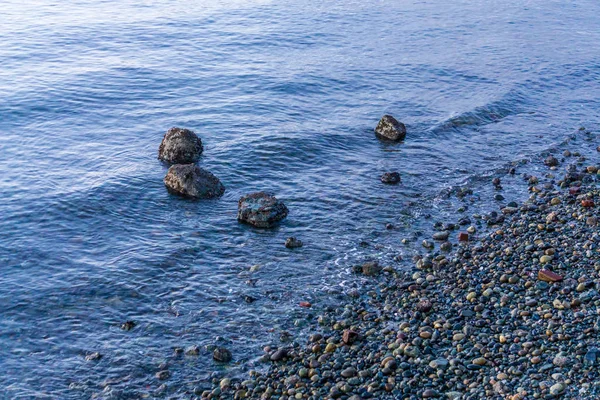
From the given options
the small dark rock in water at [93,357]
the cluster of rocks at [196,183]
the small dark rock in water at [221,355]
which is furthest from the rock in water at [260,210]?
the small dark rock in water at [93,357]

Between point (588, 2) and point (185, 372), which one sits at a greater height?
point (588, 2)

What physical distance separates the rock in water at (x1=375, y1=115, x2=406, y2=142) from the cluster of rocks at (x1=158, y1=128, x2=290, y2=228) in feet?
28.0

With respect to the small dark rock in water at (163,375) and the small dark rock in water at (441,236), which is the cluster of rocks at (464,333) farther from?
the small dark rock in water at (163,375)

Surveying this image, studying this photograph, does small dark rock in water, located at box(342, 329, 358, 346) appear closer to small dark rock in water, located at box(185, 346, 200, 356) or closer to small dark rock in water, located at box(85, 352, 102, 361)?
small dark rock in water, located at box(185, 346, 200, 356)

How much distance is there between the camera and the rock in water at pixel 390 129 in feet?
101

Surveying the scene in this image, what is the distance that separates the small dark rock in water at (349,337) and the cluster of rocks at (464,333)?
0.03 m

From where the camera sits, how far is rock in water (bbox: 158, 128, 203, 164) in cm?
2748

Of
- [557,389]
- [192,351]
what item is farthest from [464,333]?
[192,351]

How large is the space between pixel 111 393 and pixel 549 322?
10.3m

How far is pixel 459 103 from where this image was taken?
3625 centimetres

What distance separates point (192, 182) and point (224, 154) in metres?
4.61

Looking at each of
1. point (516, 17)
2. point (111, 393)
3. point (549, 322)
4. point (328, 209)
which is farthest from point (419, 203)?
point (516, 17)

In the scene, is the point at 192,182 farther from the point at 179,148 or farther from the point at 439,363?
the point at 439,363

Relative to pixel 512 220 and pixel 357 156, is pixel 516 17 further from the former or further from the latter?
pixel 512 220
